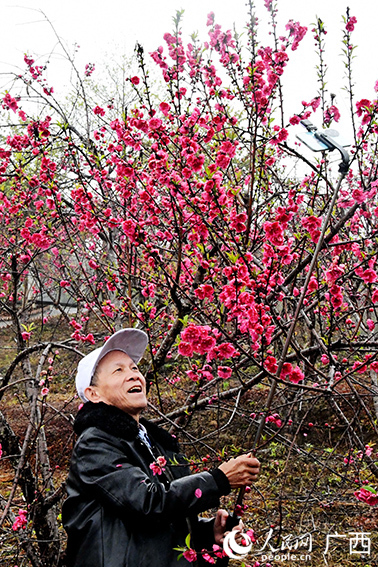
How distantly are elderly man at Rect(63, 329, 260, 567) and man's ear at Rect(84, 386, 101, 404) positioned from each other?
0.14 feet

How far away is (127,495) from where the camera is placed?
1.41m

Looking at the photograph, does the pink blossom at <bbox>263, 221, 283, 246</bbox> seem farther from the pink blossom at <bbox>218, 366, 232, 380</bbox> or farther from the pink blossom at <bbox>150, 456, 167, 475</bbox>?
the pink blossom at <bbox>150, 456, 167, 475</bbox>

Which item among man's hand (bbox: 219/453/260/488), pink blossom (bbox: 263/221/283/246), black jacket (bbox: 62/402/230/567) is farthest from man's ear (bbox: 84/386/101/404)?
pink blossom (bbox: 263/221/283/246)

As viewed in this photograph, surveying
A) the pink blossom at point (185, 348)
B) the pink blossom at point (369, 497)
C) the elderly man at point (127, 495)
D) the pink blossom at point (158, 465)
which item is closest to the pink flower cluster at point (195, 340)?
the pink blossom at point (185, 348)

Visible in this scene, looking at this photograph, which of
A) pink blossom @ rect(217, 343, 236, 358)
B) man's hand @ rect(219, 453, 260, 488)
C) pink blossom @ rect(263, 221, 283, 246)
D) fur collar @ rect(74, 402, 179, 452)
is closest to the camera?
man's hand @ rect(219, 453, 260, 488)

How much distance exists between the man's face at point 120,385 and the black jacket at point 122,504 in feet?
0.54

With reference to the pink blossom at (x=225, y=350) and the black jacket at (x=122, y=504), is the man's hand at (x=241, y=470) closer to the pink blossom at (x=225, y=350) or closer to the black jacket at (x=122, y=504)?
the black jacket at (x=122, y=504)

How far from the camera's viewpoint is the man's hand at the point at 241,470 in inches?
60.7

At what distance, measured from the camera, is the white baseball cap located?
6.25 ft

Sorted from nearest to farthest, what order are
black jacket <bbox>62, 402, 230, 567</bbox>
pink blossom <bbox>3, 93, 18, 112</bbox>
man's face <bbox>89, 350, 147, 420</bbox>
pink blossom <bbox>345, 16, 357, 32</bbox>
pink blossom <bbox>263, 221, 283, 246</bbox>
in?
black jacket <bbox>62, 402, 230, 567</bbox>
man's face <bbox>89, 350, 147, 420</bbox>
pink blossom <bbox>263, 221, 283, 246</bbox>
pink blossom <bbox>345, 16, 357, 32</bbox>
pink blossom <bbox>3, 93, 18, 112</bbox>

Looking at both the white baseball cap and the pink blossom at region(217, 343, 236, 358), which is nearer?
the white baseball cap

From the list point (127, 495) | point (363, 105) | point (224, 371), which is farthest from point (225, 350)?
point (363, 105)

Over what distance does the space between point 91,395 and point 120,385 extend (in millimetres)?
135

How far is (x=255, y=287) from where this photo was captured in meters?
2.11
